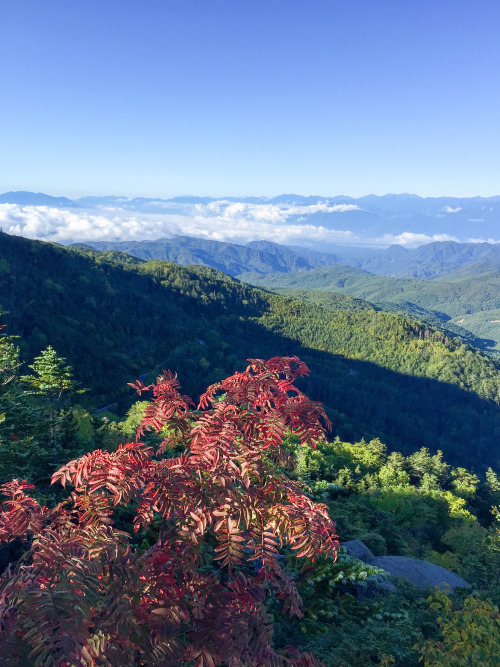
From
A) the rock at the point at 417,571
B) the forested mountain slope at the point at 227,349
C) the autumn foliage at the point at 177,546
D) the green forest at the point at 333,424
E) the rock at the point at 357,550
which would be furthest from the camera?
the forested mountain slope at the point at 227,349

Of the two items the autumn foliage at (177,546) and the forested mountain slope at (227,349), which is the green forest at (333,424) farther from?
the forested mountain slope at (227,349)

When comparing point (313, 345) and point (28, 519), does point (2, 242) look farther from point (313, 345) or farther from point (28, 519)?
point (28, 519)

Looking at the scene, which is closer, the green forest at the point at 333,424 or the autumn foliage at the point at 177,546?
the autumn foliage at the point at 177,546

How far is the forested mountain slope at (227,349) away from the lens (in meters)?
112

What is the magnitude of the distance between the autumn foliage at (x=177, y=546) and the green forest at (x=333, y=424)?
0.48 m

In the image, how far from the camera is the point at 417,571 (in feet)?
51.2

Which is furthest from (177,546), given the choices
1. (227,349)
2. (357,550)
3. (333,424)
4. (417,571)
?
(227,349)

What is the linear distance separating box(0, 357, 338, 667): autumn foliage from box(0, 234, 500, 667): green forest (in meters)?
0.48

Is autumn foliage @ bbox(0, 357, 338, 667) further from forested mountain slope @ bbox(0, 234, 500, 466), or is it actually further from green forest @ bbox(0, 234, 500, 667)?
forested mountain slope @ bbox(0, 234, 500, 466)

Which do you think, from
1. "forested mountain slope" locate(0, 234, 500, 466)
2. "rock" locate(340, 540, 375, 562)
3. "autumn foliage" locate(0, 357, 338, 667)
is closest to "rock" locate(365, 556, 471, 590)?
"rock" locate(340, 540, 375, 562)

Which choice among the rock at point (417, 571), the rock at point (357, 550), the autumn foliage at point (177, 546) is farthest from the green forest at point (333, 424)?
the rock at point (357, 550)

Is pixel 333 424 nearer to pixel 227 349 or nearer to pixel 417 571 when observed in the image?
pixel 417 571

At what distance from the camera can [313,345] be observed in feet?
602

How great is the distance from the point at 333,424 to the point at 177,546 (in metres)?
2.87
